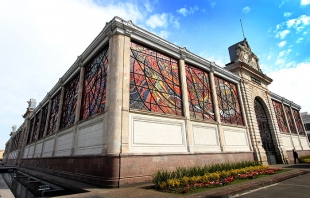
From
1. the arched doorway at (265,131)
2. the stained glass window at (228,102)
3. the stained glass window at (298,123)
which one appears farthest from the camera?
the stained glass window at (298,123)

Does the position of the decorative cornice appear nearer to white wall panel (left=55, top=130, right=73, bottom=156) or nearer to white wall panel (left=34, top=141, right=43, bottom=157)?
white wall panel (left=55, top=130, right=73, bottom=156)

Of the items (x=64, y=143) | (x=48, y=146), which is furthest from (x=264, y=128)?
(x=48, y=146)

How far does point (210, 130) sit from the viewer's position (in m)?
14.3

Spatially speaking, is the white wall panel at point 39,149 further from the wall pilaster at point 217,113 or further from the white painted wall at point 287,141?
the white painted wall at point 287,141

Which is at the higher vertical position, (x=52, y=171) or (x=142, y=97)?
(x=142, y=97)

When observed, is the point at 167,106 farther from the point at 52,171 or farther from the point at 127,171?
the point at 52,171

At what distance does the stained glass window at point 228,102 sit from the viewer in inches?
668

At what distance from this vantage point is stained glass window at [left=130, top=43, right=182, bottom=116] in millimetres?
10875

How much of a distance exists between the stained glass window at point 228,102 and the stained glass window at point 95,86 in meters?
11.0

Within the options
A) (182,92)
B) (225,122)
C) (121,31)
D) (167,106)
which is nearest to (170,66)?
(182,92)

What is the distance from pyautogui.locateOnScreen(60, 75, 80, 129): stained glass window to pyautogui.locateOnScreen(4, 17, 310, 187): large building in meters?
0.11

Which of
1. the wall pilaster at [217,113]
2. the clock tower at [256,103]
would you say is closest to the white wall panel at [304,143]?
the clock tower at [256,103]

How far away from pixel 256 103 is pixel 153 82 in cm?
1689

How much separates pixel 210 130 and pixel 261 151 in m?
7.72
